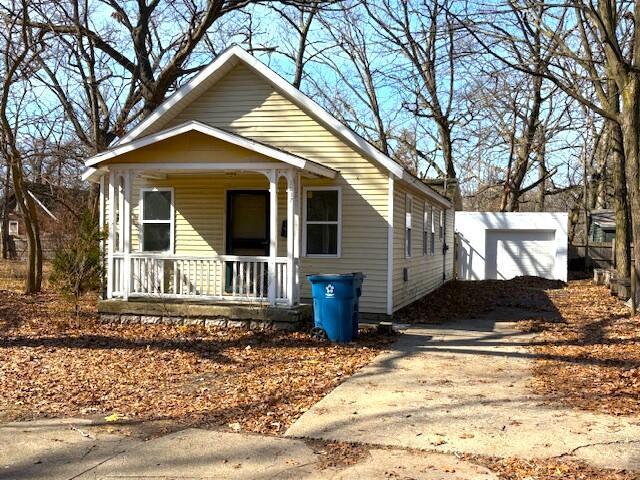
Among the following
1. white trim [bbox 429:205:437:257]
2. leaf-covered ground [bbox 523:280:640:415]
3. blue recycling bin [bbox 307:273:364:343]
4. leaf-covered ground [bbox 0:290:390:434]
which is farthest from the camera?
white trim [bbox 429:205:437:257]

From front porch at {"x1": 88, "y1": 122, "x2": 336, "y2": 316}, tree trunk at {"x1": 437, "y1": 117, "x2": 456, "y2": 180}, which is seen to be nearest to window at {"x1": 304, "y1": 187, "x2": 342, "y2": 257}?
front porch at {"x1": 88, "y1": 122, "x2": 336, "y2": 316}

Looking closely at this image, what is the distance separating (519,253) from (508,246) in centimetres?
52

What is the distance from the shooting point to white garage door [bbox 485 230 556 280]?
89.6 ft

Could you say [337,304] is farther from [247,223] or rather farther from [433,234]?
[433,234]

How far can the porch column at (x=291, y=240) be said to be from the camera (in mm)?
11742

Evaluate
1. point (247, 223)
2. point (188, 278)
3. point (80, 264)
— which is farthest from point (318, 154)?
point (80, 264)

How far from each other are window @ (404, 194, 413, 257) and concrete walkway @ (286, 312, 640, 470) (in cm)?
553

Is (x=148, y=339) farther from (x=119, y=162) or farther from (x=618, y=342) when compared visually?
(x=618, y=342)

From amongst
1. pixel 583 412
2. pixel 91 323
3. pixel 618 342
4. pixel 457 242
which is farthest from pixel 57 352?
pixel 457 242

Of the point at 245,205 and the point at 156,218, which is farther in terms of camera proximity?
the point at 156,218

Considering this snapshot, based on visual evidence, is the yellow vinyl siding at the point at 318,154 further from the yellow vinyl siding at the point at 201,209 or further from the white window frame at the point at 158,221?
the white window frame at the point at 158,221

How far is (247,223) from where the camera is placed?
14.3 meters

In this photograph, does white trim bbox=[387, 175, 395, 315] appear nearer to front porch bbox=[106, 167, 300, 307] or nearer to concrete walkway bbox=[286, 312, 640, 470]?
front porch bbox=[106, 167, 300, 307]

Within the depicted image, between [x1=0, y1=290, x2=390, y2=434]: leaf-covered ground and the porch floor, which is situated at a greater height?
the porch floor
